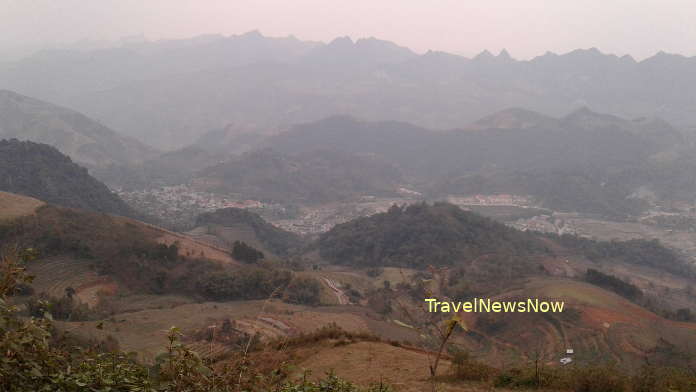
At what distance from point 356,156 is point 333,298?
110244mm

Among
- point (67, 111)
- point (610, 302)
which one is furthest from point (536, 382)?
point (67, 111)

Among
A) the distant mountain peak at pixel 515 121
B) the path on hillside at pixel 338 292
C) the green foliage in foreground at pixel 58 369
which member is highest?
the distant mountain peak at pixel 515 121

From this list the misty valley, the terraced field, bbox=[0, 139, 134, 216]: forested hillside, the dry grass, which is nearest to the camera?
the misty valley

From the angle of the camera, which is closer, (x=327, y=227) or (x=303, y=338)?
(x=303, y=338)

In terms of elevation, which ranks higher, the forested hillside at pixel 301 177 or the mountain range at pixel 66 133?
the mountain range at pixel 66 133

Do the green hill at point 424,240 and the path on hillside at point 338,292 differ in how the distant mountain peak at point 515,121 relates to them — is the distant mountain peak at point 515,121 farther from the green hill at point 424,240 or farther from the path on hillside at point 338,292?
the path on hillside at point 338,292

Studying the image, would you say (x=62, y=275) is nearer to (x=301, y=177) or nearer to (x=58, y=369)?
(x=58, y=369)

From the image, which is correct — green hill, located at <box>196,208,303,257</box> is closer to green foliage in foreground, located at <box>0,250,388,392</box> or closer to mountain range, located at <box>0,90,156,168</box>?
green foliage in foreground, located at <box>0,250,388,392</box>

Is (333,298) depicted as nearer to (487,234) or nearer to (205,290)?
(205,290)

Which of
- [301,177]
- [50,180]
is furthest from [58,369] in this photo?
[301,177]

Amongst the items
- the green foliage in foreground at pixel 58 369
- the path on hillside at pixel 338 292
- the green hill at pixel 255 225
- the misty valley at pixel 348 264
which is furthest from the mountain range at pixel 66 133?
the green foliage in foreground at pixel 58 369

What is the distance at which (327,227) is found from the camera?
91.8 meters

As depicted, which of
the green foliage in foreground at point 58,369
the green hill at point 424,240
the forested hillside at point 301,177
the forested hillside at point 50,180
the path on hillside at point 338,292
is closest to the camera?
the green foliage in foreground at point 58,369

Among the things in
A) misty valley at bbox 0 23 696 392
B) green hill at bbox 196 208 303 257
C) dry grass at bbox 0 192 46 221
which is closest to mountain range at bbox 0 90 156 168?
misty valley at bbox 0 23 696 392
